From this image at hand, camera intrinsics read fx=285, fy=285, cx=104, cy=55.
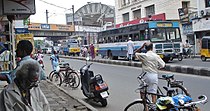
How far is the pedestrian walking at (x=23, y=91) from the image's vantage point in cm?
275

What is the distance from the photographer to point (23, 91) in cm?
284

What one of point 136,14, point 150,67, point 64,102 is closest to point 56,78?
point 64,102

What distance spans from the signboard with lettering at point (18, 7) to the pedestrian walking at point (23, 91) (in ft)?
21.1

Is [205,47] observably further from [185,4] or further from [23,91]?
[23,91]

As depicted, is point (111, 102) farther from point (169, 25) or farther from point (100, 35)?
point (100, 35)

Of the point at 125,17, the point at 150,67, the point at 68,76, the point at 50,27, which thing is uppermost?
the point at 125,17

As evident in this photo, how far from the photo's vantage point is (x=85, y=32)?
65.7 metres

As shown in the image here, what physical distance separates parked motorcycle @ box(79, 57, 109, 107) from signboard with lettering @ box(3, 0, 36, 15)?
262 cm

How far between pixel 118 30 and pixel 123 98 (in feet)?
59.5

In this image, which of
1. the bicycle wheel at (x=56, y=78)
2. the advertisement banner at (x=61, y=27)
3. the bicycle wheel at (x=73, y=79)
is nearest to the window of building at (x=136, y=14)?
the advertisement banner at (x=61, y=27)

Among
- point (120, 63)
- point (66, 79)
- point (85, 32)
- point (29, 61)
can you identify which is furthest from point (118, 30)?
point (85, 32)

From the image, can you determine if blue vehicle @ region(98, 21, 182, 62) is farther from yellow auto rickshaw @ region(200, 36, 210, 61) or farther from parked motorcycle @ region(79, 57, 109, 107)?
parked motorcycle @ region(79, 57, 109, 107)

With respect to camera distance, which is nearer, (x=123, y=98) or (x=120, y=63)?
(x=123, y=98)

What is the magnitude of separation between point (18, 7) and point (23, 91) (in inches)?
260
